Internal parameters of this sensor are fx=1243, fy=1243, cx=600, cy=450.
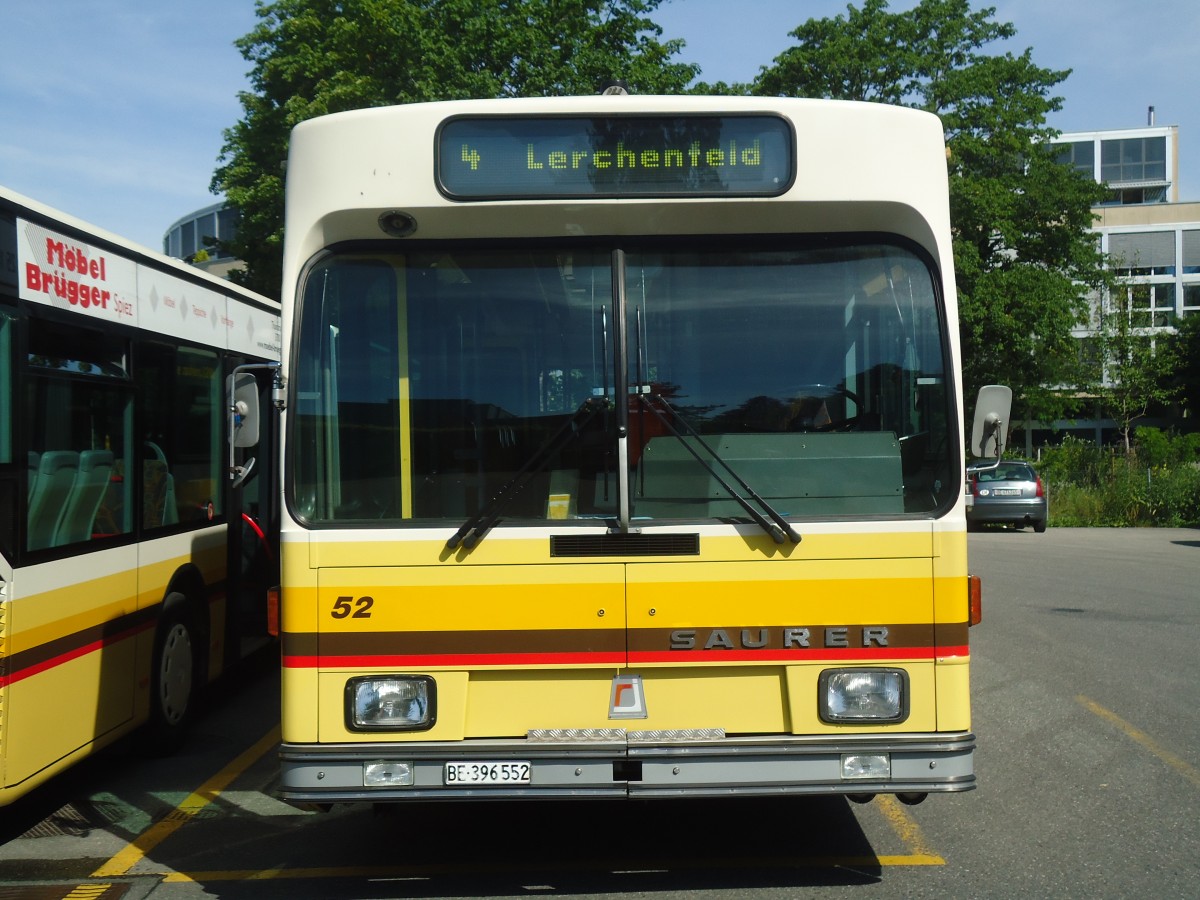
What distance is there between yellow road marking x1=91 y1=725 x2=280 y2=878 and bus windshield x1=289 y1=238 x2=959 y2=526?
1.95m

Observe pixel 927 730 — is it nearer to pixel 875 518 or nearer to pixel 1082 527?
pixel 875 518

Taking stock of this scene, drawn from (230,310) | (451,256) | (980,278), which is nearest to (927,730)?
(451,256)

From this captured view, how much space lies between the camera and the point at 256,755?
7.22 m

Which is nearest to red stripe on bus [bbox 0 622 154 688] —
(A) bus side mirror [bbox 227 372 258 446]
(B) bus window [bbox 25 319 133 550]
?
(B) bus window [bbox 25 319 133 550]

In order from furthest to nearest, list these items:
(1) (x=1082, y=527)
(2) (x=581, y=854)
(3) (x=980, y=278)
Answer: (3) (x=980, y=278) → (1) (x=1082, y=527) → (2) (x=581, y=854)

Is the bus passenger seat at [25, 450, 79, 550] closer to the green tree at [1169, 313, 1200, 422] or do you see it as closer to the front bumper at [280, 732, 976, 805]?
the front bumper at [280, 732, 976, 805]

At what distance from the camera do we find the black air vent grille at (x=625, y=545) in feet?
14.8

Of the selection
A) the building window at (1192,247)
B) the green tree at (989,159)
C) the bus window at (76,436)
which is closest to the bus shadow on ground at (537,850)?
the bus window at (76,436)

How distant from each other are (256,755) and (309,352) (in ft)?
11.4

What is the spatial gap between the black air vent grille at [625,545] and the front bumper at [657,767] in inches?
26.7

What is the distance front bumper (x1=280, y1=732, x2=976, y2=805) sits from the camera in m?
4.41

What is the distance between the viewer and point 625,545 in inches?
177

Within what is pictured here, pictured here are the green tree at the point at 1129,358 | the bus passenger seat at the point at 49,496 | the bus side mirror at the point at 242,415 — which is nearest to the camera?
the bus side mirror at the point at 242,415

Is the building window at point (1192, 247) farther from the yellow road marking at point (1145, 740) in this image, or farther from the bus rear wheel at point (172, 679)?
the bus rear wheel at point (172, 679)
